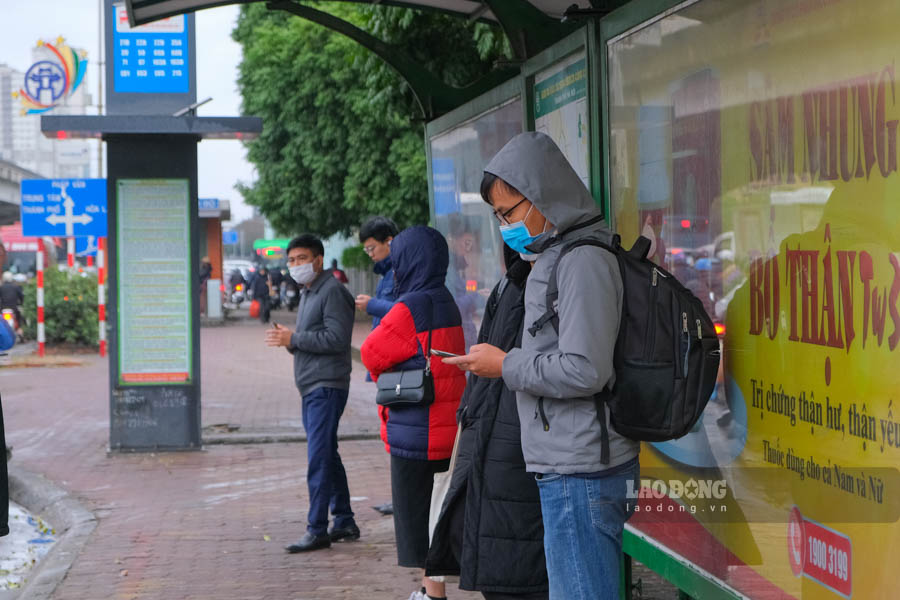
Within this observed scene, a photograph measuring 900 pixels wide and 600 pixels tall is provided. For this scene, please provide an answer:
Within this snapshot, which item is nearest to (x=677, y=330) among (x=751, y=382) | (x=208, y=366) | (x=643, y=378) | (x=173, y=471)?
(x=643, y=378)

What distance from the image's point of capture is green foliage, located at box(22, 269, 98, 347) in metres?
22.6

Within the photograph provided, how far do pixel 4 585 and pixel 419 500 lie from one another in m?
2.85

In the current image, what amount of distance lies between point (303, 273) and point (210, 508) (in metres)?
2.22

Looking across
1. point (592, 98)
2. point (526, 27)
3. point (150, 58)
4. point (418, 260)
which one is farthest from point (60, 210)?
point (592, 98)

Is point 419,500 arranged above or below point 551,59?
below

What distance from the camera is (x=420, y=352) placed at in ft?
15.8

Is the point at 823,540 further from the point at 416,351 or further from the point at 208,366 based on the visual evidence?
the point at 208,366

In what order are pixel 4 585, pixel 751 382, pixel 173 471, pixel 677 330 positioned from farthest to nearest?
pixel 173 471, pixel 4 585, pixel 751 382, pixel 677 330

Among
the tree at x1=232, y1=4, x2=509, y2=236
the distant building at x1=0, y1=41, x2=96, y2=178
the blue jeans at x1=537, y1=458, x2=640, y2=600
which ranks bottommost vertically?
the blue jeans at x1=537, y1=458, x2=640, y2=600

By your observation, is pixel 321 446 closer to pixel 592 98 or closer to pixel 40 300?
pixel 592 98

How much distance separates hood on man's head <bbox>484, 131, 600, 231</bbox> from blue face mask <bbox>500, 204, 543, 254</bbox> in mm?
76

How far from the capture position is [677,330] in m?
2.95

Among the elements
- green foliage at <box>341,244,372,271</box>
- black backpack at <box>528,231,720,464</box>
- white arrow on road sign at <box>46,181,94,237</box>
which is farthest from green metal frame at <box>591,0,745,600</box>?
green foliage at <box>341,244,372,271</box>

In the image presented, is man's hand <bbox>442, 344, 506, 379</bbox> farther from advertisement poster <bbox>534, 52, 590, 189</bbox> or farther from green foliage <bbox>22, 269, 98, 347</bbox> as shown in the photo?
green foliage <bbox>22, 269, 98, 347</bbox>
